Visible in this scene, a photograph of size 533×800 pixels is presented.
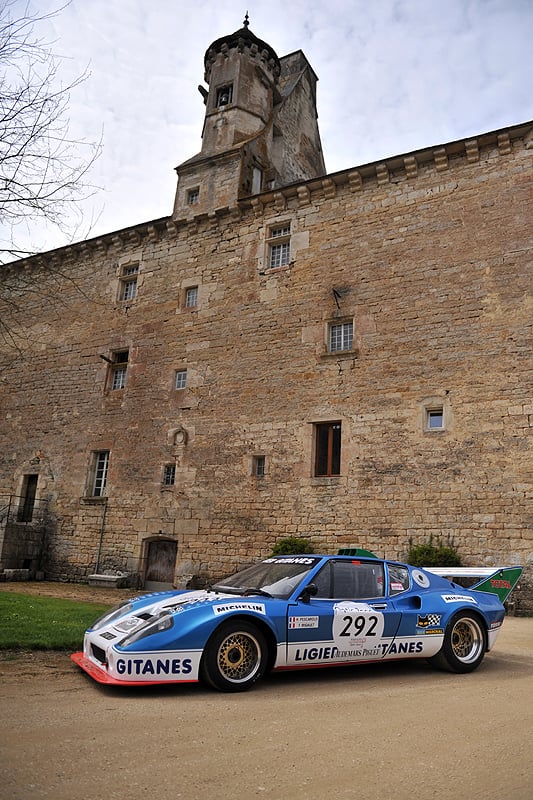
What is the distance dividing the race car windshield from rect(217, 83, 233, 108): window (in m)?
18.3

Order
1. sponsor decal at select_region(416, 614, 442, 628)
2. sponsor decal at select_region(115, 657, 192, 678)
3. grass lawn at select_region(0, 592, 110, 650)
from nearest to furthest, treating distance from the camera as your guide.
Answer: sponsor decal at select_region(115, 657, 192, 678) → sponsor decal at select_region(416, 614, 442, 628) → grass lawn at select_region(0, 592, 110, 650)

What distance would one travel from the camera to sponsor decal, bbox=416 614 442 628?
18.9ft

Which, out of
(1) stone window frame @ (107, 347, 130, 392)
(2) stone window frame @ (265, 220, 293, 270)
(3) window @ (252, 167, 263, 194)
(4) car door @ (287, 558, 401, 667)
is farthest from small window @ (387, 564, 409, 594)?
(3) window @ (252, 167, 263, 194)

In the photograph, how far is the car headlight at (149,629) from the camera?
4605mm

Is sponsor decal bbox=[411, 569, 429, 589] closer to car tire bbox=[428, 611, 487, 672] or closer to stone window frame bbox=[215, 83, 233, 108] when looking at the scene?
car tire bbox=[428, 611, 487, 672]

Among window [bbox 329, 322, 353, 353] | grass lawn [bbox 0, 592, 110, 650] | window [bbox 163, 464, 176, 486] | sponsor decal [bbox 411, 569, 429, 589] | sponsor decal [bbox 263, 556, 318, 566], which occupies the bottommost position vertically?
grass lawn [bbox 0, 592, 110, 650]

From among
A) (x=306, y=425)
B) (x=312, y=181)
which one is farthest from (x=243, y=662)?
(x=312, y=181)

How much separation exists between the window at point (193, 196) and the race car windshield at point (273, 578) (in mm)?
15110

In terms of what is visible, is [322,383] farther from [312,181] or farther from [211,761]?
[211,761]

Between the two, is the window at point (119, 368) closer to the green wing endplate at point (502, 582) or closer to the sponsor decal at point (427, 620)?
the green wing endplate at point (502, 582)

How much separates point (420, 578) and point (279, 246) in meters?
12.6

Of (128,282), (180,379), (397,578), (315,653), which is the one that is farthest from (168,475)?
(315,653)

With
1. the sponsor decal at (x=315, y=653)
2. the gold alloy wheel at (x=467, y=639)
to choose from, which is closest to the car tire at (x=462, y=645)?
the gold alloy wheel at (x=467, y=639)

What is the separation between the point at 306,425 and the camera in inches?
578
